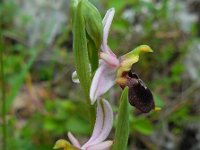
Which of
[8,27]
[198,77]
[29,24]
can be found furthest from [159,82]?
[8,27]

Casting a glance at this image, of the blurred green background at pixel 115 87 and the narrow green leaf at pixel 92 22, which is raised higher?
the narrow green leaf at pixel 92 22

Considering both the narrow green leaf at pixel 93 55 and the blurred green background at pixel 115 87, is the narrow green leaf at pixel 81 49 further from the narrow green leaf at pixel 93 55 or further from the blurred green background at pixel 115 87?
the blurred green background at pixel 115 87

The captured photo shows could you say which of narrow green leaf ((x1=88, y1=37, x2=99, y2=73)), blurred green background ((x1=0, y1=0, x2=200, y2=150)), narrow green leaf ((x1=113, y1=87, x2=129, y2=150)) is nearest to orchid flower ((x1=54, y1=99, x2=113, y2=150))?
narrow green leaf ((x1=113, y1=87, x2=129, y2=150))

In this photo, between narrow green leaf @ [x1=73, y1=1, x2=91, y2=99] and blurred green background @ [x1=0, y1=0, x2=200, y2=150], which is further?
blurred green background @ [x1=0, y1=0, x2=200, y2=150]

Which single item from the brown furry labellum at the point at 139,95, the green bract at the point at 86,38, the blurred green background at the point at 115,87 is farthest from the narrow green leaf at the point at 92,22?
the blurred green background at the point at 115,87

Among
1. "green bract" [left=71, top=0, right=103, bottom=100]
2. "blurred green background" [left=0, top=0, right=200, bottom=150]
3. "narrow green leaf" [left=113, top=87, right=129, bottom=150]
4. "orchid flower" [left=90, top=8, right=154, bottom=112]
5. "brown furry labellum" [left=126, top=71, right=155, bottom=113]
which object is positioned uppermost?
"green bract" [left=71, top=0, right=103, bottom=100]

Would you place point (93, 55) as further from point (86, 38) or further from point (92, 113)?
point (92, 113)

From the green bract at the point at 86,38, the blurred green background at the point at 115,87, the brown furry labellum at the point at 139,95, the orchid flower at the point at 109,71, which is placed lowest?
the blurred green background at the point at 115,87

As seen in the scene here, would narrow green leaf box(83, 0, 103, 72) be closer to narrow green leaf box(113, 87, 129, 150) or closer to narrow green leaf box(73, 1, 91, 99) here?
narrow green leaf box(73, 1, 91, 99)
